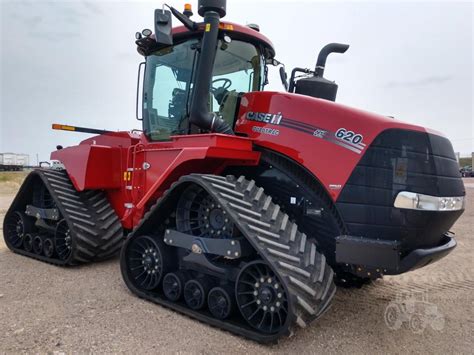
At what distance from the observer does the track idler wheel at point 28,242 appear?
6297mm

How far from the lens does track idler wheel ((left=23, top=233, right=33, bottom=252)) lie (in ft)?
20.7

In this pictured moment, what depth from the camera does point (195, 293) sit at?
388cm

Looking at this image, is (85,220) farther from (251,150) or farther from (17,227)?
(251,150)

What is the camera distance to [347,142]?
136 inches

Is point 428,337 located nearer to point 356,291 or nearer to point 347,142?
point 356,291

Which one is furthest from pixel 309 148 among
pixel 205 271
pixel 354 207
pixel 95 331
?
pixel 95 331

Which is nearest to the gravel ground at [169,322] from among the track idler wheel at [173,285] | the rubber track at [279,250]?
the track idler wheel at [173,285]

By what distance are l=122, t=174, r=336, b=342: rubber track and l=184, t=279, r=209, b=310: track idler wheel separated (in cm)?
9

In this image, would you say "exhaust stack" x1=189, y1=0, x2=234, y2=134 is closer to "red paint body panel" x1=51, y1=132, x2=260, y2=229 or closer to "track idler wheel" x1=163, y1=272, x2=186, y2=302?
"red paint body panel" x1=51, y1=132, x2=260, y2=229

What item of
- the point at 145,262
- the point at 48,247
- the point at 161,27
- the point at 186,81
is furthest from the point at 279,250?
the point at 48,247

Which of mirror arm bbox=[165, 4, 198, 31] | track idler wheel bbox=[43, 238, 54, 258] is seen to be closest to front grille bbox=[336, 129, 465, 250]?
mirror arm bbox=[165, 4, 198, 31]

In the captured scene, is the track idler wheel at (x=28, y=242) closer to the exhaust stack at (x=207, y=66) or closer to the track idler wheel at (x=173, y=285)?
the track idler wheel at (x=173, y=285)

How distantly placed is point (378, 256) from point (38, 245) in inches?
199

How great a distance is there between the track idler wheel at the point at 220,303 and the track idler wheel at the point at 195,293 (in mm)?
85
